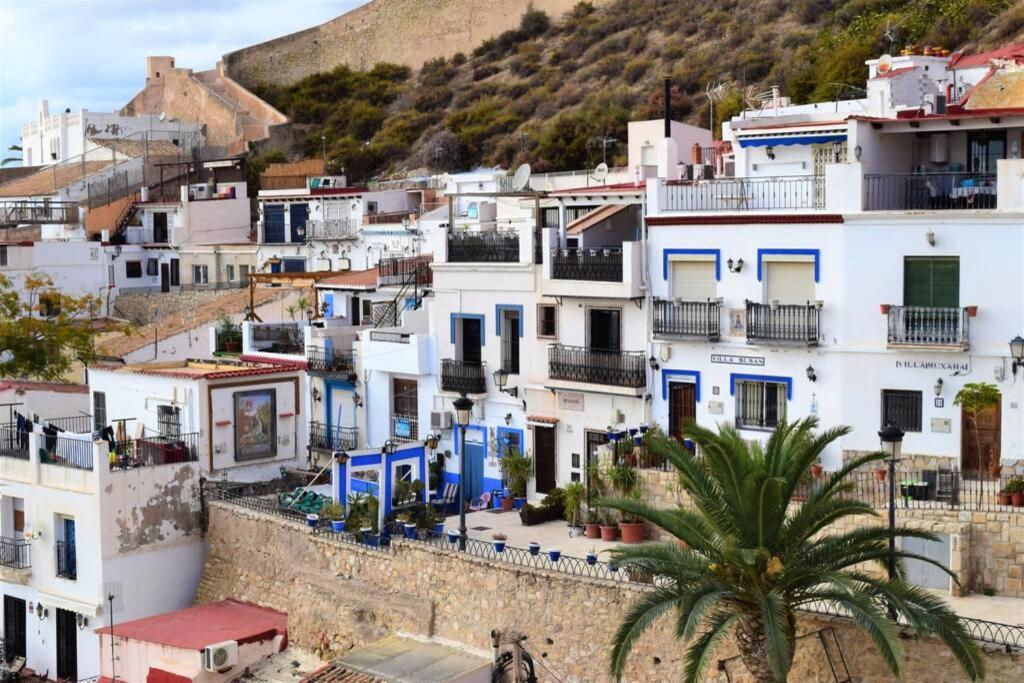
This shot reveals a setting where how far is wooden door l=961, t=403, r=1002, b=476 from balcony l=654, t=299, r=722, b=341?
4522 millimetres

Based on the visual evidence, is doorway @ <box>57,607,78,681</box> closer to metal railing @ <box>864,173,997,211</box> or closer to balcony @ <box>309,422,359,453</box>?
balcony @ <box>309,422,359,453</box>

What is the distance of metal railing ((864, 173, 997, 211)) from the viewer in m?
23.3

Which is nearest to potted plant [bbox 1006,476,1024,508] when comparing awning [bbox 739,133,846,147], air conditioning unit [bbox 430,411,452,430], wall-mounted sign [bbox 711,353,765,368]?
wall-mounted sign [bbox 711,353,765,368]

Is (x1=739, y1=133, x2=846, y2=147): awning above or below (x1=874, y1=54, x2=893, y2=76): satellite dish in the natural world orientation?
below

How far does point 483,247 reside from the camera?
29234 millimetres

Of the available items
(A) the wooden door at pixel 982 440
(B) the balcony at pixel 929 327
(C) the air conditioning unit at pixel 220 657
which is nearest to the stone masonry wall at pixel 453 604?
(C) the air conditioning unit at pixel 220 657

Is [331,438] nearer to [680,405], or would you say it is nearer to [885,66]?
[680,405]

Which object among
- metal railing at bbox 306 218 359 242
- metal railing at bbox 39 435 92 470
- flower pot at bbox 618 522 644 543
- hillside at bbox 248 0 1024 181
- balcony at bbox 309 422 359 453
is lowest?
flower pot at bbox 618 522 644 543

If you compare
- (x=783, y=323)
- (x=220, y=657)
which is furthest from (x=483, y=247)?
(x=220, y=657)

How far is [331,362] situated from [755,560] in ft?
52.9

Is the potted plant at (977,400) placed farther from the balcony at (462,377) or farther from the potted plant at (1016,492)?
the balcony at (462,377)

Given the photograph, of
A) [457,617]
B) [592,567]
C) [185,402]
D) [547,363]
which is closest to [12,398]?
[185,402]

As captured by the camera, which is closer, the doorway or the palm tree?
the palm tree

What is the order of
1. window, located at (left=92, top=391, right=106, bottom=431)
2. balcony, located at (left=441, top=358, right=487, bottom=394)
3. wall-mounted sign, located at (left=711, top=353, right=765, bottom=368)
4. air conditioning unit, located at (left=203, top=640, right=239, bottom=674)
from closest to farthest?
air conditioning unit, located at (left=203, top=640, right=239, bottom=674) < wall-mounted sign, located at (left=711, top=353, right=765, bottom=368) < balcony, located at (left=441, top=358, right=487, bottom=394) < window, located at (left=92, top=391, right=106, bottom=431)
